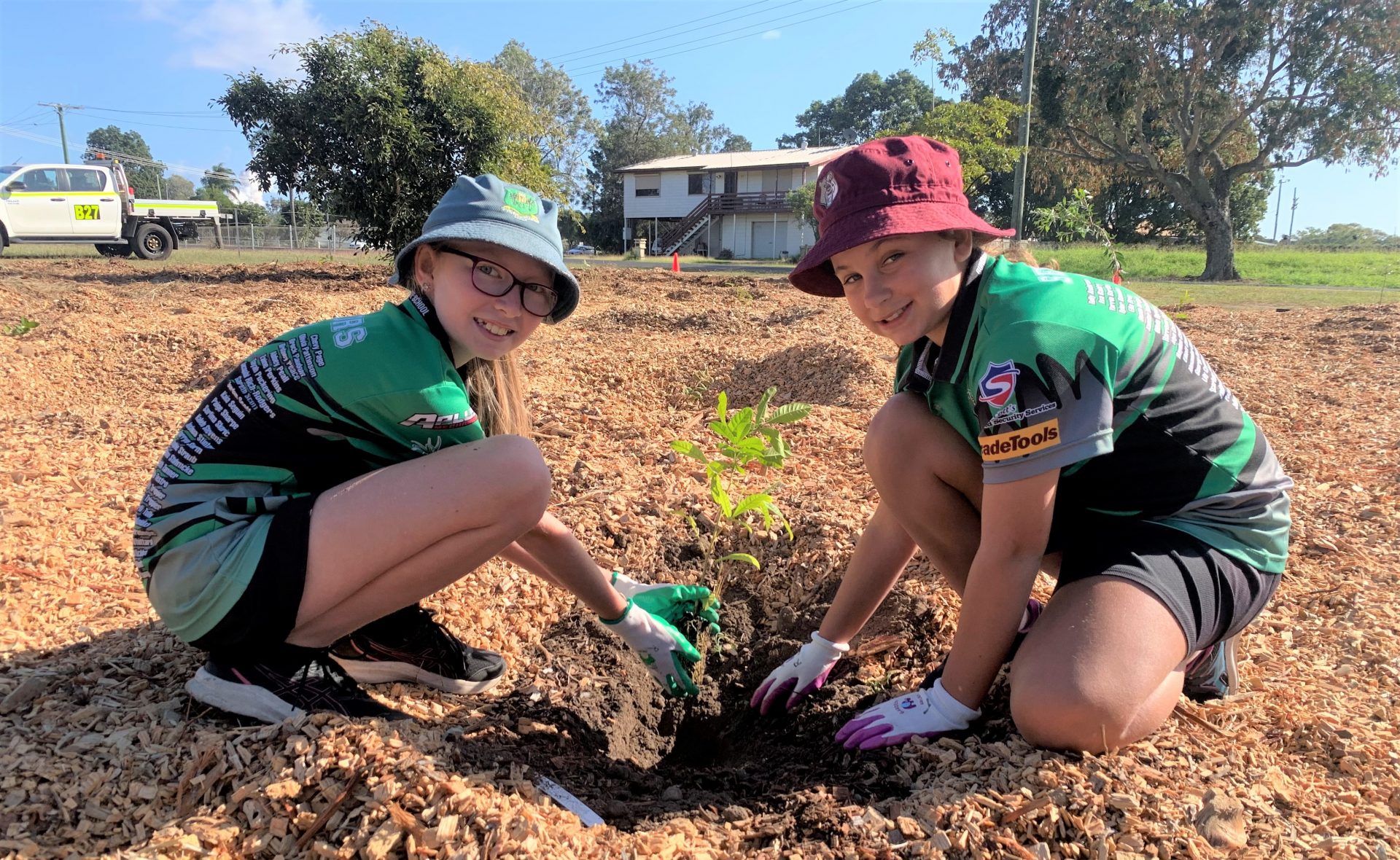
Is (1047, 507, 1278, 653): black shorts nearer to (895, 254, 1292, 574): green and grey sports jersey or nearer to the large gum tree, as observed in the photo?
(895, 254, 1292, 574): green and grey sports jersey

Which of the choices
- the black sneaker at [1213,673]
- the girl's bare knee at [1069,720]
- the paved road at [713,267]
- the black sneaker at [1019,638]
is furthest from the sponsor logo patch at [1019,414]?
the paved road at [713,267]

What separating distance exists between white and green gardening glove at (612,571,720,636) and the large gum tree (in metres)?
22.4

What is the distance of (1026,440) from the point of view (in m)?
1.58

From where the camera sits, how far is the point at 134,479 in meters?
3.62

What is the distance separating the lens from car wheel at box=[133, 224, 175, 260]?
758 inches

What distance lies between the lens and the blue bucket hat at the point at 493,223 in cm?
181

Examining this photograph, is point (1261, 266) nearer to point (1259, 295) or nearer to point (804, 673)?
point (1259, 295)

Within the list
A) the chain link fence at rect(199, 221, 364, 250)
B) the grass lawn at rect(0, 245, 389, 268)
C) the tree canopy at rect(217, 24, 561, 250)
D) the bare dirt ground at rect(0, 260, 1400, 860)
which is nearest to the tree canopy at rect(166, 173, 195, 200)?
the chain link fence at rect(199, 221, 364, 250)

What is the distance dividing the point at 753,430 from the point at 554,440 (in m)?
1.86

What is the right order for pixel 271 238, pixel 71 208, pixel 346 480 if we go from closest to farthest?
pixel 346 480, pixel 71 208, pixel 271 238

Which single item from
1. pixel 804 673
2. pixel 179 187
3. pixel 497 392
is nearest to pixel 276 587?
pixel 497 392

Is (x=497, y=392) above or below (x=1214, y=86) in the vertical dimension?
below

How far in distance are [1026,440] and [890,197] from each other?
0.58 metres

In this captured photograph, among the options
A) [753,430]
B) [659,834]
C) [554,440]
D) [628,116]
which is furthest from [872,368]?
[628,116]
